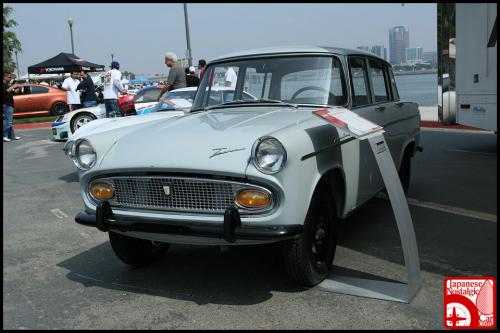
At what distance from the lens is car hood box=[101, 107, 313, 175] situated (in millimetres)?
3170

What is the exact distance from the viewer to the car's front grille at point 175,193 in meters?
3.20

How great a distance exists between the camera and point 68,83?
17812 mm

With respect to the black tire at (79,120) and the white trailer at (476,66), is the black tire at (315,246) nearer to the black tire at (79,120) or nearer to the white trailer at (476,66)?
the white trailer at (476,66)

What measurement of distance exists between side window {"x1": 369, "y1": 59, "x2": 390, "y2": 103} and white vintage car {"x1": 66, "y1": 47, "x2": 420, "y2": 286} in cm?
45

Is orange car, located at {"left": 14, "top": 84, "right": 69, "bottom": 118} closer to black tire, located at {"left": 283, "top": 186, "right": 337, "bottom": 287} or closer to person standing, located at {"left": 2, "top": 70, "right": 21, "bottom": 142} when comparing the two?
person standing, located at {"left": 2, "top": 70, "right": 21, "bottom": 142}

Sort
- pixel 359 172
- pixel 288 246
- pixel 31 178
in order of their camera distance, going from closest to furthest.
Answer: pixel 288 246 < pixel 359 172 < pixel 31 178

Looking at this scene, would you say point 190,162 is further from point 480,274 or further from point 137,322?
point 480,274

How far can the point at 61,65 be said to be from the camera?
83.8 feet

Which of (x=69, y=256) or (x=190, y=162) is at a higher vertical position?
(x=190, y=162)

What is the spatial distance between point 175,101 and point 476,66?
4.76 metres

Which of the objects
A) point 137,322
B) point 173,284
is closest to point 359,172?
point 173,284

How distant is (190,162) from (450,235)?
2696mm

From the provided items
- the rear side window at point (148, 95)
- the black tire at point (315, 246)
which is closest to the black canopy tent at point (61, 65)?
the rear side window at point (148, 95)

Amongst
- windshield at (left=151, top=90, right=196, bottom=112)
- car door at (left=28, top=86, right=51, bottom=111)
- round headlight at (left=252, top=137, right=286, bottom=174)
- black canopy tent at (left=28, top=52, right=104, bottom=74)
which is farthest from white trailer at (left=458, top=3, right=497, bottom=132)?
black canopy tent at (left=28, top=52, right=104, bottom=74)
